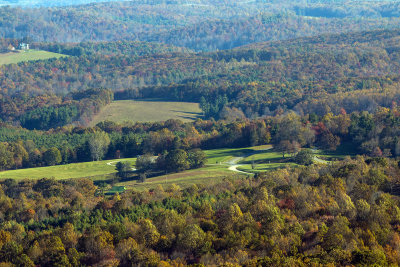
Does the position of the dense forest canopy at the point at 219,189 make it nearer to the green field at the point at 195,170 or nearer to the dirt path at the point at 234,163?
the dirt path at the point at 234,163

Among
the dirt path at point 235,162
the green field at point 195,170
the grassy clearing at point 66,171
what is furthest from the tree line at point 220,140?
the grassy clearing at point 66,171

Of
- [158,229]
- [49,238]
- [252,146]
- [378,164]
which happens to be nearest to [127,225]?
[158,229]

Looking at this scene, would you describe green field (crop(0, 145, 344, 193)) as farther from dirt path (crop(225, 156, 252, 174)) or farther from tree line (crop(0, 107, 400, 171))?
tree line (crop(0, 107, 400, 171))

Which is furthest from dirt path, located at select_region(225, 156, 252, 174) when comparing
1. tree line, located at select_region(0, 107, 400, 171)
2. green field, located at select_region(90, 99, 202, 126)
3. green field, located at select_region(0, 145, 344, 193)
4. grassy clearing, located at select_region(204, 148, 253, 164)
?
green field, located at select_region(90, 99, 202, 126)

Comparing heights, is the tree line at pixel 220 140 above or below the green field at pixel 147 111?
above

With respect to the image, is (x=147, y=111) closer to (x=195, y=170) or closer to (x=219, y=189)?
(x=195, y=170)

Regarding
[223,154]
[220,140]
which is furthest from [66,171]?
[220,140]
